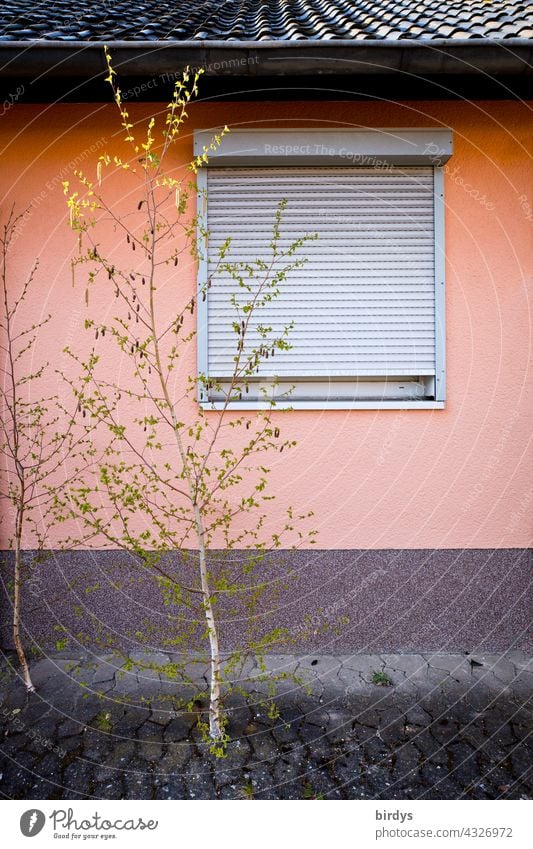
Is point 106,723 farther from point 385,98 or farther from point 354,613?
point 385,98

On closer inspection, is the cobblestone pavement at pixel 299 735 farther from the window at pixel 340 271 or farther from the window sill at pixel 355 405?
the window at pixel 340 271

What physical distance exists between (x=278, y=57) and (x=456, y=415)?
2.33 metres

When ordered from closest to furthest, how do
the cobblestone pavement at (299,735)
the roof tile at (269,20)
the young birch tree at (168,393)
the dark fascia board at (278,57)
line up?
the cobblestone pavement at (299,735), the dark fascia board at (278,57), the roof tile at (269,20), the young birch tree at (168,393)

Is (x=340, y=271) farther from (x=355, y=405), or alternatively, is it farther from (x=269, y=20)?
(x=269, y=20)

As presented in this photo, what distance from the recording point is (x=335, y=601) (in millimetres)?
3904

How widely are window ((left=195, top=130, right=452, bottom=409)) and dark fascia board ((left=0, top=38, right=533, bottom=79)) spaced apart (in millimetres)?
602

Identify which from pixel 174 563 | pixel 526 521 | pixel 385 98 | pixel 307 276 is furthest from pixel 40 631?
pixel 385 98

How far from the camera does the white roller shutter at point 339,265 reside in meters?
3.89

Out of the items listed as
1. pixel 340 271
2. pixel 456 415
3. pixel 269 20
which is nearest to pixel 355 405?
pixel 456 415

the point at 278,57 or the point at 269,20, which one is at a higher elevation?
the point at 269,20

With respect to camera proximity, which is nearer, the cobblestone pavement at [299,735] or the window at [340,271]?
the cobblestone pavement at [299,735]

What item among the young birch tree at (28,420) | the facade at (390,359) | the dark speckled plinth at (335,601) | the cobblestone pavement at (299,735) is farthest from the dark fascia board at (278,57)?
the cobblestone pavement at (299,735)

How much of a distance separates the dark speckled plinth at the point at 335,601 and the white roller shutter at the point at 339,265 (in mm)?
1250

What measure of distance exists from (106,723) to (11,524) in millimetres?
1418
